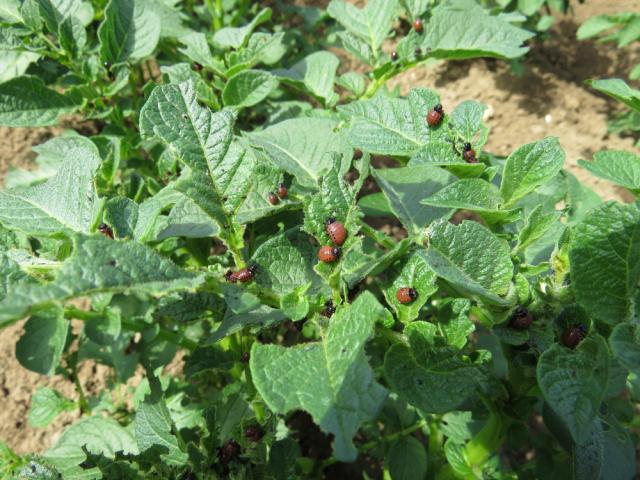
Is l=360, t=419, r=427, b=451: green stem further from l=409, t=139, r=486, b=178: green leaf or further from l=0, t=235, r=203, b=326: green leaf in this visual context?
l=0, t=235, r=203, b=326: green leaf

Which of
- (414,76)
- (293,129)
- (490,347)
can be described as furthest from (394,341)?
(414,76)

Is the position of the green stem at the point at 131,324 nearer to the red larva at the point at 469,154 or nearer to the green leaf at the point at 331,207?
the green leaf at the point at 331,207

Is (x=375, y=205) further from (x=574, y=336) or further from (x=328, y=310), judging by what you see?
(x=574, y=336)

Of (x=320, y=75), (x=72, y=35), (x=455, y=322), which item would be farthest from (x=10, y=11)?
(x=455, y=322)

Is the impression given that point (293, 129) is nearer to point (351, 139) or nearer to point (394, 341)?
point (351, 139)

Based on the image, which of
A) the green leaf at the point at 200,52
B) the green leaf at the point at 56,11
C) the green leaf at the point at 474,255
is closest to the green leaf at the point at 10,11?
the green leaf at the point at 56,11
